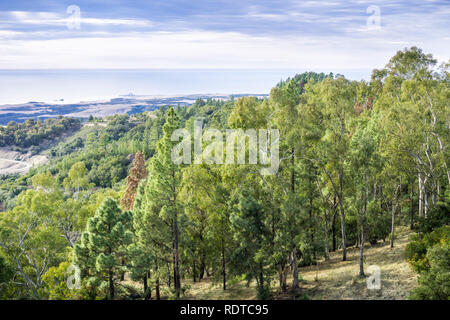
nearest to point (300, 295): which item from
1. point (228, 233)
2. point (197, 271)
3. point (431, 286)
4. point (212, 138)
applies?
point (228, 233)

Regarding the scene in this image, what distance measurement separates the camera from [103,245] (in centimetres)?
1611

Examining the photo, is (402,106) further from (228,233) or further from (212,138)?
(228,233)

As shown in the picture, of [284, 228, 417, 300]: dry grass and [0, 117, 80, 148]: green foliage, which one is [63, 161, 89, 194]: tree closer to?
[284, 228, 417, 300]: dry grass

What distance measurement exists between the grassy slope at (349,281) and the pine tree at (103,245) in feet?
14.7

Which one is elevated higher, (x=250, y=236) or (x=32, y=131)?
(x=32, y=131)

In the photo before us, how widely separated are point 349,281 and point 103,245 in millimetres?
11727

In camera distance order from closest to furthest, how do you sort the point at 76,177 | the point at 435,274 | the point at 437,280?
1. the point at 437,280
2. the point at 435,274
3. the point at 76,177

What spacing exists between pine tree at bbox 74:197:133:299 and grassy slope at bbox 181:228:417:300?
4.47 meters

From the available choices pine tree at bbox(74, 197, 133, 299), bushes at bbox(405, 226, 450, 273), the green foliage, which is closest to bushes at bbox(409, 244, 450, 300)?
bushes at bbox(405, 226, 450, 273)

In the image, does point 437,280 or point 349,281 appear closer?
point 437,280

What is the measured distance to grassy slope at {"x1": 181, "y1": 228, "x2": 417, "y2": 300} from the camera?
47.0 ft

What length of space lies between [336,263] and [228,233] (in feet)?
23.2

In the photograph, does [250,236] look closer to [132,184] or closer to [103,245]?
[103,245]

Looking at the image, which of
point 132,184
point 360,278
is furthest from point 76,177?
point 360,278
